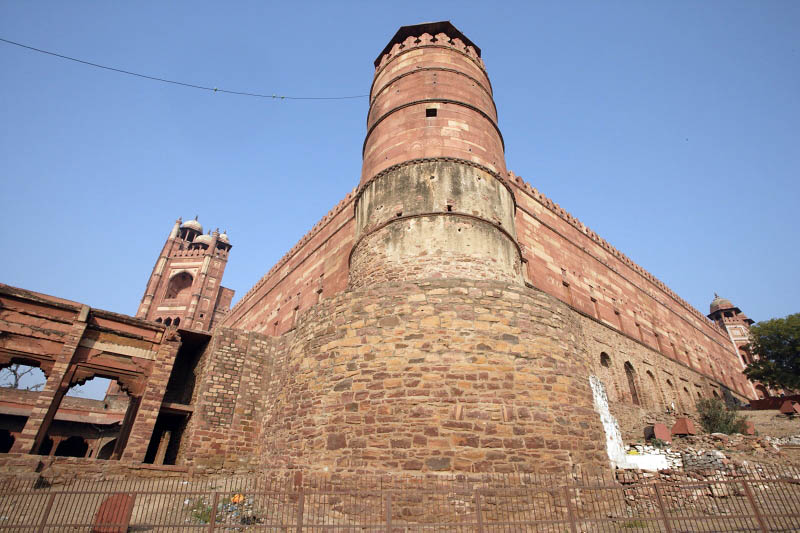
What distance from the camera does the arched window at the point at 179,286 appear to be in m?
38.9

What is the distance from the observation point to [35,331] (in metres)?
10.9

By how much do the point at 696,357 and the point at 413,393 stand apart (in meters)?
23.5

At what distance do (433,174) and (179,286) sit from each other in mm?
37244

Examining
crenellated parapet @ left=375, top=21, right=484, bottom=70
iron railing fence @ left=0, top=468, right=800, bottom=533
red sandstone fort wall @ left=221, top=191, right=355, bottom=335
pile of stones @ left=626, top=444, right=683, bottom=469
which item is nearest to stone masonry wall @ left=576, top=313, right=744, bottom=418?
pile of stones @ left=626, top=444, right=683, bottom=469

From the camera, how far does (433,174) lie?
10.7 meters

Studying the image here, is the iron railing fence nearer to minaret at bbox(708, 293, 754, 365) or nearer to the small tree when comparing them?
the small tree

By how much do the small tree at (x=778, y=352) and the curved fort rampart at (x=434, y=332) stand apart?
34.2 feet

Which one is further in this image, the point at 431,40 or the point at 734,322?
the point at 734,322

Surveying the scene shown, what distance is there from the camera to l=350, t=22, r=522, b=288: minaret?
32.4 feet

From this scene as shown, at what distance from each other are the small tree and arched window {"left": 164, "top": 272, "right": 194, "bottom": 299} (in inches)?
1708

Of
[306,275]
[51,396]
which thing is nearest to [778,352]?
[306,275]

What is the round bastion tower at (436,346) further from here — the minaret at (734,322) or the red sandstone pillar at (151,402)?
the minaret at (734,322)

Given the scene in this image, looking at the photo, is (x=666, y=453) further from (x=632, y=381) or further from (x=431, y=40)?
(x=431, y=40)

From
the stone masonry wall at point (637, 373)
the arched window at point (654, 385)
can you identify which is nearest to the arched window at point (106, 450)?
the stone masonry wall at point (637, 373)
